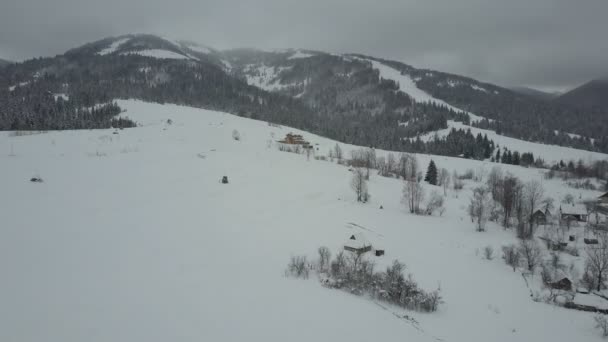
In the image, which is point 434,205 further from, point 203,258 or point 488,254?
point 203,258

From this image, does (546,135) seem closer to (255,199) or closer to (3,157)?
(255,199)

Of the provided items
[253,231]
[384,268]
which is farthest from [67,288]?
[384,268]

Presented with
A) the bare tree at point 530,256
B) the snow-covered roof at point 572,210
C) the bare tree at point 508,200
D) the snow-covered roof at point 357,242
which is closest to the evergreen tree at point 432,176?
the bare tree at point 508,200

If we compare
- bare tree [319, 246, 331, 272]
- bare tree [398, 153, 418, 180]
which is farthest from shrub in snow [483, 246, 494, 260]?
bare tree [398, 153, 418, 180]

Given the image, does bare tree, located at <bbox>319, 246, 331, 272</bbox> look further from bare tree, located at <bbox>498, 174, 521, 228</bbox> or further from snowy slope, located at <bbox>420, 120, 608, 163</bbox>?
snowy slope, located at <bbox>420, 120, 608, 163</bbox>

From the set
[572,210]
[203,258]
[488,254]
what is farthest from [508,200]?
[203,258]
